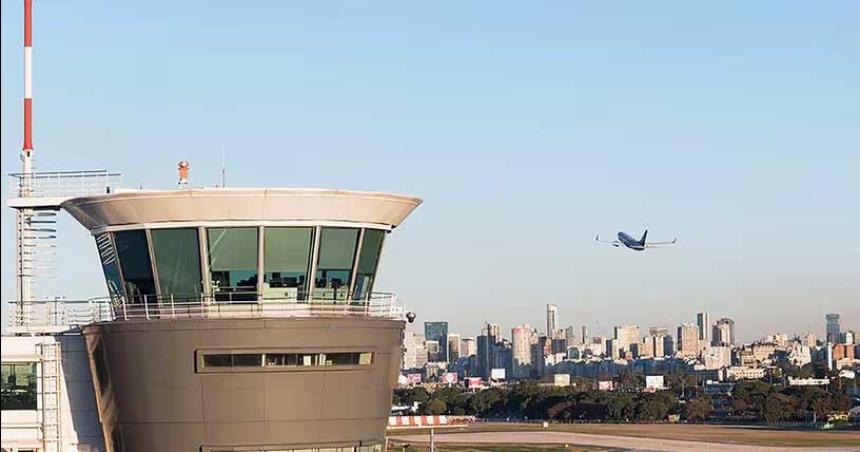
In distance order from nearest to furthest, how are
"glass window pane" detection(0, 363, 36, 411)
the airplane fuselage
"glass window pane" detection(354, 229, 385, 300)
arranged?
"glass window pane" detection(354, 229, 385, 300) → "glass window pane" detection(0, 363, 36, 411) → the airplane fuselage

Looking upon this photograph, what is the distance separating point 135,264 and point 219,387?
3249mm

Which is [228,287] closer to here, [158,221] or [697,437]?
[158,221]

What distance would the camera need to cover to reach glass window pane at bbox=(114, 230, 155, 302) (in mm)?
28828

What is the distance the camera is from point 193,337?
28.2m

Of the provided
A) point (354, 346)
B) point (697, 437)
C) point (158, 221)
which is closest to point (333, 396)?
point (354, 346)

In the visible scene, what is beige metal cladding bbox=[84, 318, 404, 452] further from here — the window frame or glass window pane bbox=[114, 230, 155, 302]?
glass window pane bbox=[114, 230, 155, 302]

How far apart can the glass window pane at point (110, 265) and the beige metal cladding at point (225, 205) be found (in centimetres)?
49

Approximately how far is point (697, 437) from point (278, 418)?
132426mm

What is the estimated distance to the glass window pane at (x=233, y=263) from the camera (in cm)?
2833

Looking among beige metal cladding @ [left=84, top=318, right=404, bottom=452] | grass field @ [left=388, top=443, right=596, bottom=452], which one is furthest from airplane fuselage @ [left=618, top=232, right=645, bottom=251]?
beige metal cladding @ [left=84, top=318, right=404, bottom=452]

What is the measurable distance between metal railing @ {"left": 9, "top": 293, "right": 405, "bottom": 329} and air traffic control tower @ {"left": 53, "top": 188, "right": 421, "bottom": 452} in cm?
4

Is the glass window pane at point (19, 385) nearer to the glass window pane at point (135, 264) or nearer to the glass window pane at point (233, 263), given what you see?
the glass window pane at point (135, 264)

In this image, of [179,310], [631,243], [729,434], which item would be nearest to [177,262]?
[179,310]

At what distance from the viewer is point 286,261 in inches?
1133
